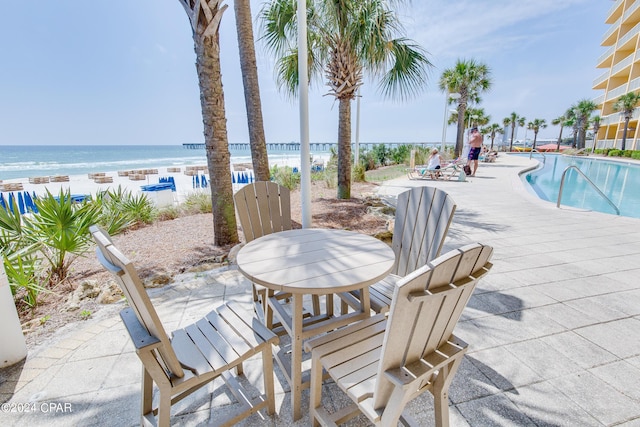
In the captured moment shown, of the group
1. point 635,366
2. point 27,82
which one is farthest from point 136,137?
point 635,366

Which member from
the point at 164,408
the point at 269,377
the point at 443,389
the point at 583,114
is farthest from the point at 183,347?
the point at 583,114

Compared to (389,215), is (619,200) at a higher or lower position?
lower

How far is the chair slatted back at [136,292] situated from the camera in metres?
0.85

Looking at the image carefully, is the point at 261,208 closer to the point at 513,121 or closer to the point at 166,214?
the point at 166,214

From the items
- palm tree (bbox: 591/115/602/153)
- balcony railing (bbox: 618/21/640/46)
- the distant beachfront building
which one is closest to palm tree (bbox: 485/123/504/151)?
the distant beachfront building

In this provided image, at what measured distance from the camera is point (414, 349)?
89 centimetres

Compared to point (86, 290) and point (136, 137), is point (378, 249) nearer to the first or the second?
point (86, 290)

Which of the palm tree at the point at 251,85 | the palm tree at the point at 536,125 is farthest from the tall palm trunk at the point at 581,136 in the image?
the palm tree at the point at 251,85

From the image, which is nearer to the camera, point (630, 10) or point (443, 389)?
point (443, 389)

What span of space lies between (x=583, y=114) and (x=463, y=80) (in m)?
27.5

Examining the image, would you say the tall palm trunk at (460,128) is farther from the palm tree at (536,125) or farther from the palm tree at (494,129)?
the palm tree at (536,125)

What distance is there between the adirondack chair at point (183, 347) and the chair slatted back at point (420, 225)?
124cm

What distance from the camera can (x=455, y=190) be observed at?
7754 mm

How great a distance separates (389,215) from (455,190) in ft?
13.0
